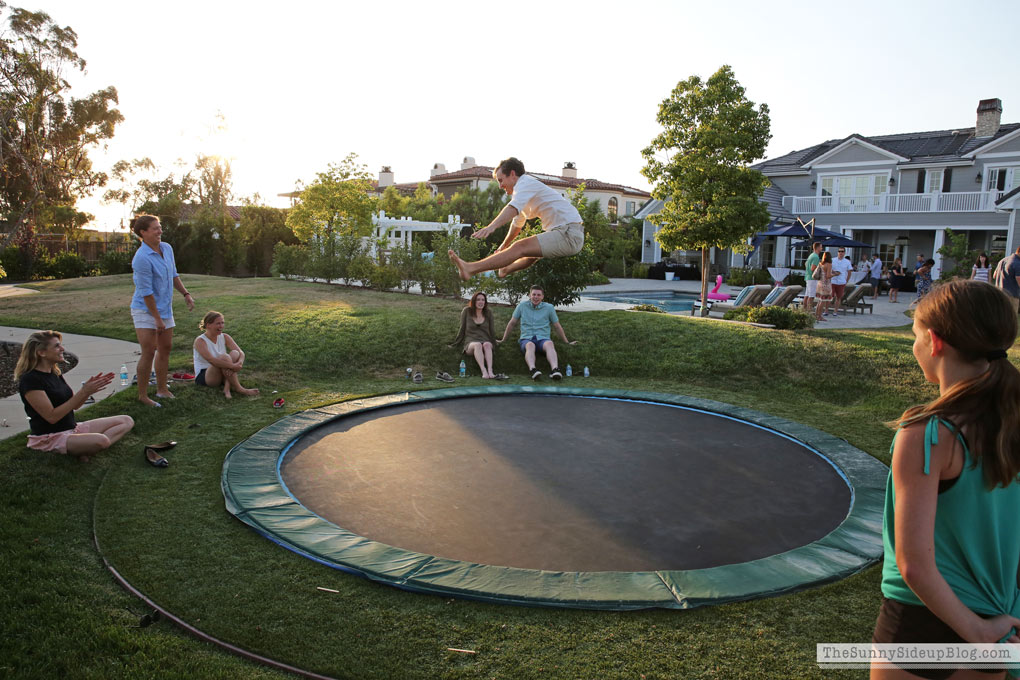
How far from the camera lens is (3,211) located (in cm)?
2277

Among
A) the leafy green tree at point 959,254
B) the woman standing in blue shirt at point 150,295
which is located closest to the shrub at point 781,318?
the woman standing in blue shirt at point 150,295

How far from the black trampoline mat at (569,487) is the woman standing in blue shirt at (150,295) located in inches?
52.9

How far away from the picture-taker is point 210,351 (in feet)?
17.7

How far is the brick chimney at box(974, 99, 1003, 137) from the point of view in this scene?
19438mm

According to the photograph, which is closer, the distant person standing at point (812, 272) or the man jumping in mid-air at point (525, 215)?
the man jumping in mid-air at point (525, 215)

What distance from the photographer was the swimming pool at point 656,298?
15.1m

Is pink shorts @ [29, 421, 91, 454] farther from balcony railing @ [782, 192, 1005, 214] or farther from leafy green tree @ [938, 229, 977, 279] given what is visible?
balcony railing @ [782, 192, 1005, 214]

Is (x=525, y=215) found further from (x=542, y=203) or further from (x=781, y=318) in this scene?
(x=781, y=318)

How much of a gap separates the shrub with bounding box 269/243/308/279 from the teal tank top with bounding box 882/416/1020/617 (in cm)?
1495

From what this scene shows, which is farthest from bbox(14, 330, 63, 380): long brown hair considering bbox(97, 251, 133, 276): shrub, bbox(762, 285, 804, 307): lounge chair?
bbox(97, 251, 133, 276): shrub

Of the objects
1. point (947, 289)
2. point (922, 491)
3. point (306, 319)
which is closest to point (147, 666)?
point (922, 491)

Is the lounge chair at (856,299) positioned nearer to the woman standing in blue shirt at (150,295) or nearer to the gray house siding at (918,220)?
the gray house siding at (918,220)

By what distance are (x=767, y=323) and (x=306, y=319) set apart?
6065mm

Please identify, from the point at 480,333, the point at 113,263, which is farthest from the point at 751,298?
the point at 113,263
